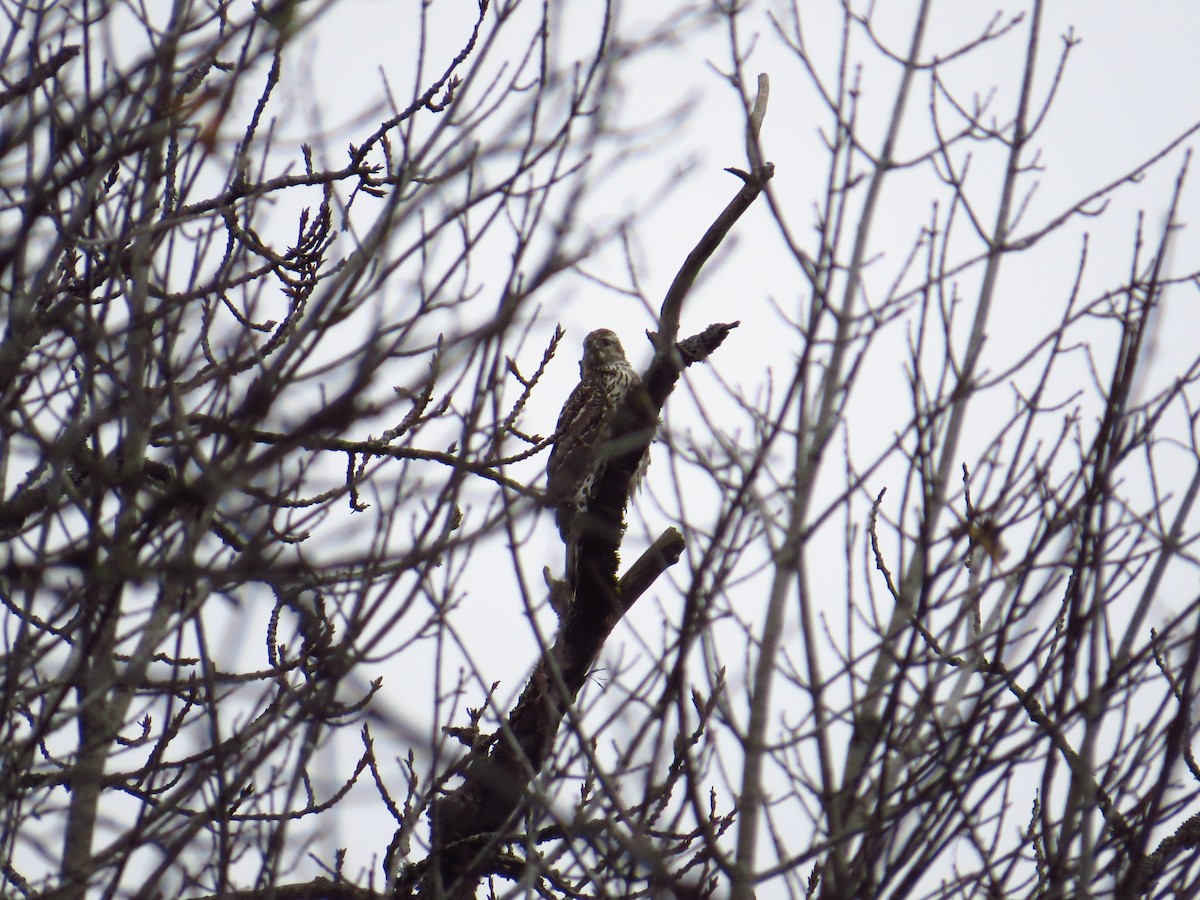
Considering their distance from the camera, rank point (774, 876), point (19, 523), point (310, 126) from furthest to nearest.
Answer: point (310, 126) < point (774, 876) < point (19, 523)

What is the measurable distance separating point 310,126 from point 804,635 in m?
1.60

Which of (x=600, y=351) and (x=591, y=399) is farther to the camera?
(x=600, y=351)

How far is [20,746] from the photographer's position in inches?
92.3

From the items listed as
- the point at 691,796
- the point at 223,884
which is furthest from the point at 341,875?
the point at 691,796

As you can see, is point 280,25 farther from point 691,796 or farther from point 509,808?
point 509,808

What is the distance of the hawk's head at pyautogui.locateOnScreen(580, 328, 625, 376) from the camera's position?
8.41 metres

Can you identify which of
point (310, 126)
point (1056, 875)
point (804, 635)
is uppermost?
point (310, 126)

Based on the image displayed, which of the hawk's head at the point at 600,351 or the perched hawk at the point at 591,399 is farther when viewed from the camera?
the hawk's head at the point at 600,351

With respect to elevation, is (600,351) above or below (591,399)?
above

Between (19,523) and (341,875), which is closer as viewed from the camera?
(19,523)

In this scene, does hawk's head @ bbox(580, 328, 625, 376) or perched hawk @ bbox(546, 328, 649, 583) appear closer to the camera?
perched hawk @ bbox(546, 328, 649, 583)

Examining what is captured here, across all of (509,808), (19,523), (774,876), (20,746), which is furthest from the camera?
(509,808)

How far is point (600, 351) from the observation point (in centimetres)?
850

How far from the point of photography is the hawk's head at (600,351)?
8409mm
